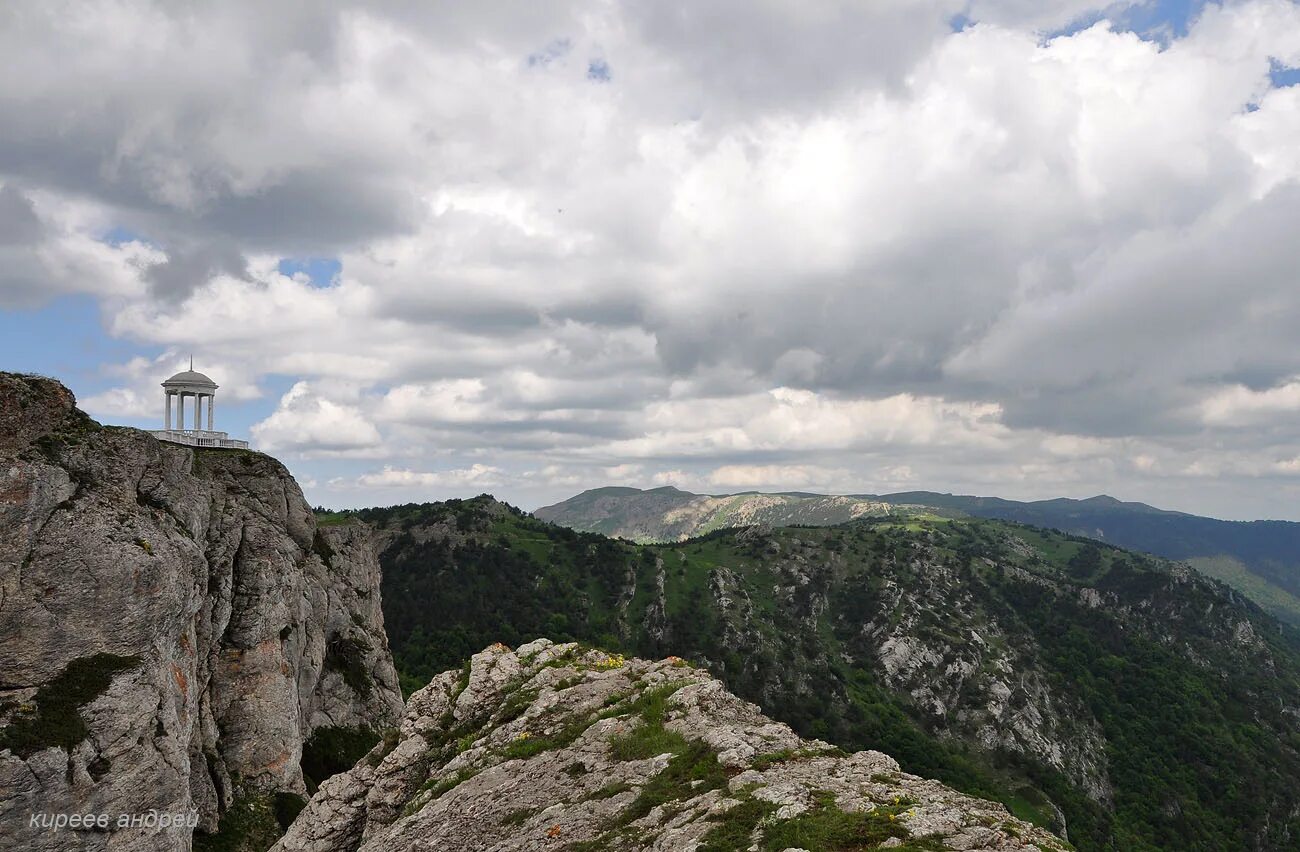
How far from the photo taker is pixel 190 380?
79.8 m

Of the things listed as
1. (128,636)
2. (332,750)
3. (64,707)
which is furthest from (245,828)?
(128,636)

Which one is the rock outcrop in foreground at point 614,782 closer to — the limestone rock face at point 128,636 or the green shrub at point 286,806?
the limestone rock face at point 128,636

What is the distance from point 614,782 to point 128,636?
139 feet

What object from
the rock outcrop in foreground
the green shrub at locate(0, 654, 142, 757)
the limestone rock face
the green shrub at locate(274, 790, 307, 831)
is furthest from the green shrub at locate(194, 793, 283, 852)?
the rock outcrop in foreground

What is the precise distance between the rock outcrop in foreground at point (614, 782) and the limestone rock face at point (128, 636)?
1055 inches

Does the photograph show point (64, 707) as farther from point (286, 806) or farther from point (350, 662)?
point (350, 662)

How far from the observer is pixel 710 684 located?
30031 millimetres

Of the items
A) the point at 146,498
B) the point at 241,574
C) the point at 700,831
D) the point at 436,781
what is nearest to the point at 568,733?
the point at 436,781

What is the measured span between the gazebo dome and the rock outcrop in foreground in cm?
6405

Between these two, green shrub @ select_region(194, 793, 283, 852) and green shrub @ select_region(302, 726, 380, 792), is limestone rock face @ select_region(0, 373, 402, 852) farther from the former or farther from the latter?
green shrub @ select_region(302, 726, 380, 792)

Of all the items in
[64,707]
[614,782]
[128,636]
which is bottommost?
[64,707]

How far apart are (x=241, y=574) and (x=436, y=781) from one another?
4845cm

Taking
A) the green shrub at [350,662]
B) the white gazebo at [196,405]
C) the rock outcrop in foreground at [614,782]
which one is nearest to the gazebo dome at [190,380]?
the white gazebo at [196,405]

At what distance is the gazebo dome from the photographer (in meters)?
79.2
